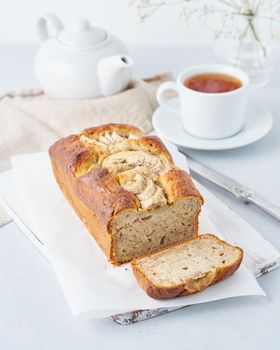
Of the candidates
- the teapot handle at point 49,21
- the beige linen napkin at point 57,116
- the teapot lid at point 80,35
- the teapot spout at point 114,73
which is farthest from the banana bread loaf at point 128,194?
the teapot handle at point 49,21

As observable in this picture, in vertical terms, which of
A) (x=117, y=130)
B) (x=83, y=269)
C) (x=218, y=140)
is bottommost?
(x=218, y=140)

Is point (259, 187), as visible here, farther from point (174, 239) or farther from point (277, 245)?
point (174, 239)

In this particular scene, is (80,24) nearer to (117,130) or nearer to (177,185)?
(117,130)

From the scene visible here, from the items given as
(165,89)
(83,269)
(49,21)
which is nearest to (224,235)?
(83,269)

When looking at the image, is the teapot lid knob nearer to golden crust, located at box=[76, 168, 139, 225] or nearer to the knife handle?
golden crust, located at box=[76, 168, 139, 225]

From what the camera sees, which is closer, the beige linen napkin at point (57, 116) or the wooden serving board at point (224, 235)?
the wooden serving board at point (224, 235)

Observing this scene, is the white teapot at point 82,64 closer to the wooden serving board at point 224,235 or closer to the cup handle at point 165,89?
the cup handle at point 165,89
